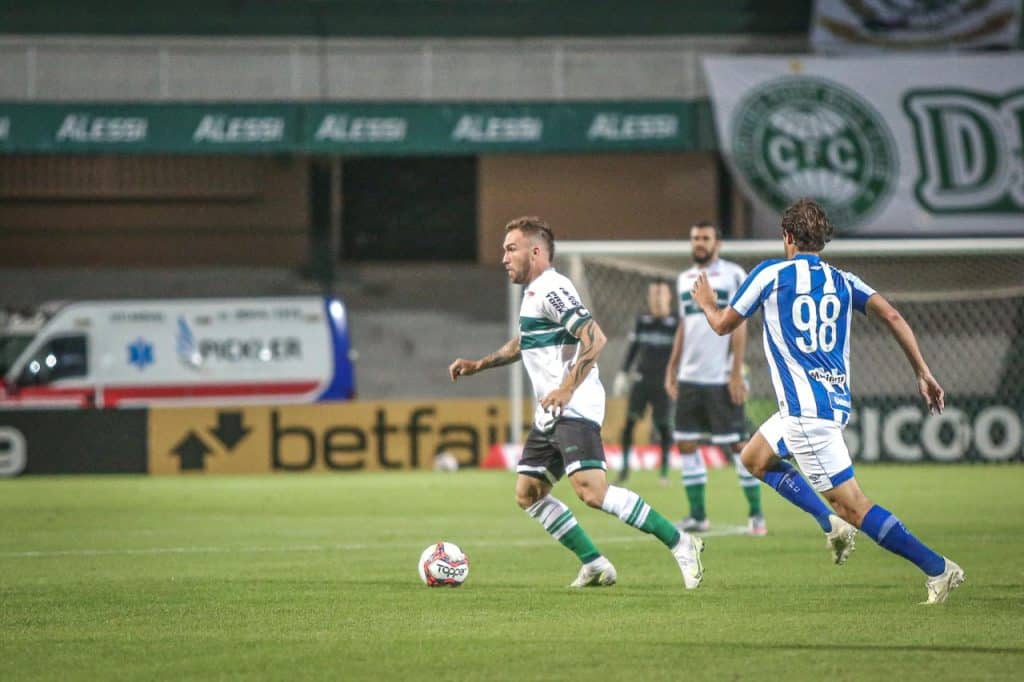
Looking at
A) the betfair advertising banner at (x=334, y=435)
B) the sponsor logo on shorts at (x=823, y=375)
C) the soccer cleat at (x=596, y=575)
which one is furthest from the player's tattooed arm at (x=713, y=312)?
the betfair advertising banner at (x=334, y=435)

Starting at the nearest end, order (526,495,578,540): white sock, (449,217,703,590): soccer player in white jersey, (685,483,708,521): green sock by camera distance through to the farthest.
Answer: (449,217,703,590): soccer player in white jersey
(526,495,578,540): white sock
(685,483,708,521): green sock

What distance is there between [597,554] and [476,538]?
11.9ft

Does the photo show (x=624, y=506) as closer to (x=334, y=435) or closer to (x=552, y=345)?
(x=552, y=345)

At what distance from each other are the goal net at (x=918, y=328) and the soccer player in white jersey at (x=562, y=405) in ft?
46.7

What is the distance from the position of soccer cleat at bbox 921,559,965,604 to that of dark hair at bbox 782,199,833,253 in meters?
1.70

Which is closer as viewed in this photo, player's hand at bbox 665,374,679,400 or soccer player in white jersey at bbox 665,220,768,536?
soccer player in white jersey at bbox 665,220,768,536

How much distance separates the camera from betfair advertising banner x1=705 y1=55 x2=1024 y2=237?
30266 millimetres

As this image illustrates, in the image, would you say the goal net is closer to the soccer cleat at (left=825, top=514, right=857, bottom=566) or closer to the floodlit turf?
the floodlit turf

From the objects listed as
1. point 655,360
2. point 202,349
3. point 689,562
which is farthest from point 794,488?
point 202,349

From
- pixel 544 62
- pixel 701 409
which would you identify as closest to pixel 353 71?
Answer: pixel 544 62

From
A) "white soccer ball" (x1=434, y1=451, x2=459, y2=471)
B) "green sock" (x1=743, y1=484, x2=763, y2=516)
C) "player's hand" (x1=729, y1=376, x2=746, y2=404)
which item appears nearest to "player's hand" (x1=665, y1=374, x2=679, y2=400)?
"player's hand" (x1=729, y1=376, x2=746, y2=404)

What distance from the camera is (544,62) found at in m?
34.2

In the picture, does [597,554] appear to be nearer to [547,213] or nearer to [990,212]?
[990,212]

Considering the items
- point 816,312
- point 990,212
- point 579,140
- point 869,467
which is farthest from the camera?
point 579,140
